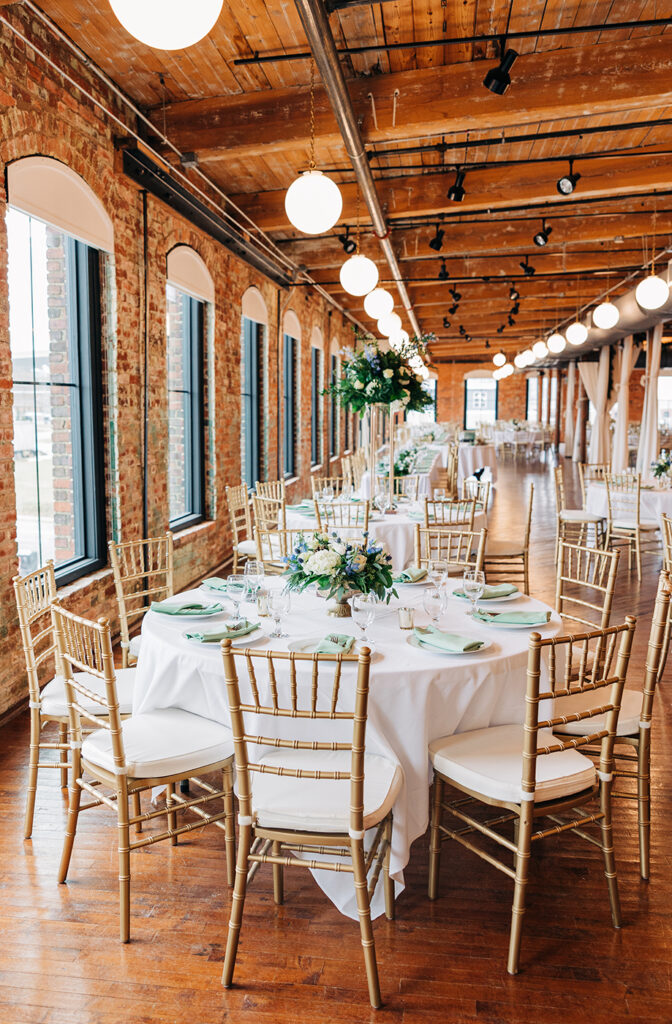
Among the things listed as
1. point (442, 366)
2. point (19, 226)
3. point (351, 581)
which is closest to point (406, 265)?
point (19, 226)

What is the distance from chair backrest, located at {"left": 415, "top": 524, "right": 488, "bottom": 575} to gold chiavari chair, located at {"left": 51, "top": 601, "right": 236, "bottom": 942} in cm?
A: 168

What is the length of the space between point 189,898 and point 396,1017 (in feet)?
2.88

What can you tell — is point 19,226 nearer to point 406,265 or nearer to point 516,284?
point 406,265

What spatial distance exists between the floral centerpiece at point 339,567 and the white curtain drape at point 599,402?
12709 millimetres

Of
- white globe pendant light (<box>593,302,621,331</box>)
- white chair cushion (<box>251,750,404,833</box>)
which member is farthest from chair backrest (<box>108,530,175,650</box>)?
white globe pendant light (<box>593,302,621,331</box>)

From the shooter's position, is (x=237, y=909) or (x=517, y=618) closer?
(x=237, y=909)

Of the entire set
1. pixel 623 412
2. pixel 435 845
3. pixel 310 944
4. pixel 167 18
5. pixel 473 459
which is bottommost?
pixel 310 944

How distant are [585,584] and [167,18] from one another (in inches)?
112

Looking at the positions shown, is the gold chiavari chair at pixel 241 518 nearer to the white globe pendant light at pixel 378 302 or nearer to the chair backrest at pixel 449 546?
the chair backrest at pixel 449 546

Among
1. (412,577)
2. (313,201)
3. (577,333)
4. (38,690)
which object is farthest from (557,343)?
(38,690)

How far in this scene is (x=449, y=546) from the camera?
458cm

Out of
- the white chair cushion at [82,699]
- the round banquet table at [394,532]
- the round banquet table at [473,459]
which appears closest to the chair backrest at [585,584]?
the round banquet table at [394,532]

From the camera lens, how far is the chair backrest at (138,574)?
378cm

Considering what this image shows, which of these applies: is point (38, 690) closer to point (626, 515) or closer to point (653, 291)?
point (653, 291)
